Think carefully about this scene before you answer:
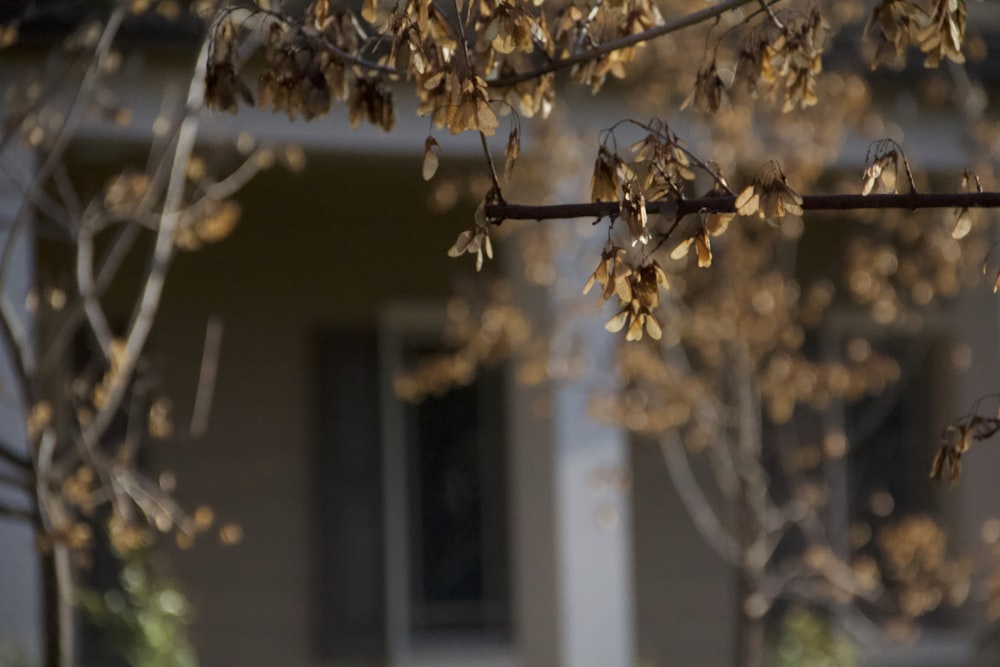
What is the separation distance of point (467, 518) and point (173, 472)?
1.82 metres

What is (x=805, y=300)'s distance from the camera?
8578 millimetres

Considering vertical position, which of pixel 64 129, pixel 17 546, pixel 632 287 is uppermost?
pixel 64 129

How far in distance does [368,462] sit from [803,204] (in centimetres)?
610

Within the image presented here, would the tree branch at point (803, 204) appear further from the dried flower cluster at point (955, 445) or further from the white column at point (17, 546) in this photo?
the white column at point (17, 546)

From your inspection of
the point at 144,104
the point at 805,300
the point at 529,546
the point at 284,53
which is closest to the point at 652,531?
the point at 805,300

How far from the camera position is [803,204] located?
2668 mm

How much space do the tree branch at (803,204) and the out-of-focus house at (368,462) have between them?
4.65 m

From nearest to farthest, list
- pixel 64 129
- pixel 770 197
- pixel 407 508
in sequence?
pixel 770 197 < pixel 64 129 < pixel 407 508

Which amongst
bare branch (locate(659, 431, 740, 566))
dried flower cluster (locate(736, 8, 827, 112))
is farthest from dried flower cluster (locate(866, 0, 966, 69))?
bare branch (locate(659, 431, 740, 566))

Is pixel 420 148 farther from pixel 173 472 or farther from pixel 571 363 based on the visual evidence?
pixel 173 472

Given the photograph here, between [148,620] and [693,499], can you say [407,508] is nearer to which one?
[693,499]

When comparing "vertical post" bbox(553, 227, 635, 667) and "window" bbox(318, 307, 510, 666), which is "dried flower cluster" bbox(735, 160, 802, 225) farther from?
"window" bbox(318, 307, 510, 666)

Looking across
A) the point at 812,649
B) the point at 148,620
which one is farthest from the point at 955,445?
the point at 812,649

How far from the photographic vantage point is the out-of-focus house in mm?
8109
